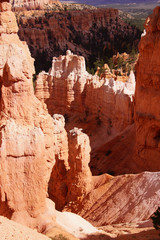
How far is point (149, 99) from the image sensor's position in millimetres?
15422

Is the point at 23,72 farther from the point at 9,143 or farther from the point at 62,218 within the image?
the point at 62,218

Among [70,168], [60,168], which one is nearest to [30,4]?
[60,168]

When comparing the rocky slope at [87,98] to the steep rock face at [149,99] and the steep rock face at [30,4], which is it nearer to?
the steep rock face at [149,99]

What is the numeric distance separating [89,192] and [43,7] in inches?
3113

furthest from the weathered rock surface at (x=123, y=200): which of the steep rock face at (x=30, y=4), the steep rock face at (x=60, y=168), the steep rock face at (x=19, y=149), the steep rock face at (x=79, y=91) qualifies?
the steep rock face at (x=30, y=4)

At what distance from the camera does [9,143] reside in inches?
287

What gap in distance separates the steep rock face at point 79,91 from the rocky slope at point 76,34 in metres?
21.5

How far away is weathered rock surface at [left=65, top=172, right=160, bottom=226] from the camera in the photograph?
10.3m

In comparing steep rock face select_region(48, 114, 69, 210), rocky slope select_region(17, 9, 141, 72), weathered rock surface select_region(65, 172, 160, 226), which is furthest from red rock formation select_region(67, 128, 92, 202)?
rocky slope select_region(17, 9, 141, 72)

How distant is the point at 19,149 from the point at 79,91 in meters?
17.7

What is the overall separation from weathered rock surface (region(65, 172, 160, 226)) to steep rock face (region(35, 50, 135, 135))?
346 inches

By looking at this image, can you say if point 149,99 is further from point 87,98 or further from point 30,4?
point 30,4

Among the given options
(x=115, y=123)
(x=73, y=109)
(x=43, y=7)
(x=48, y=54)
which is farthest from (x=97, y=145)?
(x=43, y=7)

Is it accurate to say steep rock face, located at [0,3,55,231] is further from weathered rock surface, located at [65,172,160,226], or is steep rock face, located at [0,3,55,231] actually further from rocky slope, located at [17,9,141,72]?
rocky slope, located at [17,9,141,72]
